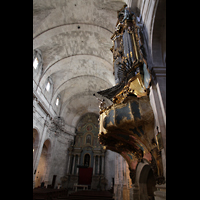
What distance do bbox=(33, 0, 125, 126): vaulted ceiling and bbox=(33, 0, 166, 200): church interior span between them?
6 cm

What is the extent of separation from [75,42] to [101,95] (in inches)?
194

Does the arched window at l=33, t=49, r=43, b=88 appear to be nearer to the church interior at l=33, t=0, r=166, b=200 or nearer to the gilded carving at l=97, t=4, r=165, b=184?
the church interior at l=33, t=0, r=166, b=200

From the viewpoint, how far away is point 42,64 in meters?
11.9

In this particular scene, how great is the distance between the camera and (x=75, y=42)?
36.5 ft

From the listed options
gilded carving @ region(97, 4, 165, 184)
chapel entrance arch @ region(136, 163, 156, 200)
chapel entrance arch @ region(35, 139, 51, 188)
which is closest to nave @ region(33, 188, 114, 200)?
chapel entrance arch @ region(136, 163, 156, 200)

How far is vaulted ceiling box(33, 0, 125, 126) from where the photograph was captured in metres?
8.69

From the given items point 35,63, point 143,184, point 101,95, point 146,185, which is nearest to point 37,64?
point 35,63

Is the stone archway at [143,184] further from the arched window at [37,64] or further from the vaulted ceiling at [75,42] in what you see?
the arched window at [37,64]

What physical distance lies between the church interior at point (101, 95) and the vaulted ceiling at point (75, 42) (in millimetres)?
64

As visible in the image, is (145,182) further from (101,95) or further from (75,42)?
(75,42)
